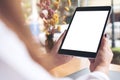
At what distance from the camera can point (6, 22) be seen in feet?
1.51

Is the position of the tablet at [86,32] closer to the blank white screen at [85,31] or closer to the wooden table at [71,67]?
the blank white screen at [85,31]

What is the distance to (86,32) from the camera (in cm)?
72

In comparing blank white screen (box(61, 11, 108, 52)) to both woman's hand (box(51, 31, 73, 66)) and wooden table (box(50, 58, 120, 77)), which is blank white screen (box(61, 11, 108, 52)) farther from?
wooden table (box(50, 58, 120, 77))

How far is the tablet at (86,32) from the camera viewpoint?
68 centimetres

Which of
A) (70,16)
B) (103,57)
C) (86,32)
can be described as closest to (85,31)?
(86,32)

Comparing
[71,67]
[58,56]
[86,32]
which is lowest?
[71,67]

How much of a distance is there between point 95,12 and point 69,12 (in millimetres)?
281

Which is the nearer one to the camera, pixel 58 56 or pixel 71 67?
pixel 58 56

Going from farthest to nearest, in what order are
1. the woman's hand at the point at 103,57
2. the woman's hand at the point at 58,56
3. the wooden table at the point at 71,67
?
the wooden table at the point at 71,67, the woman's hand at the point at 58,56, the woman's hand at the point at 103,57

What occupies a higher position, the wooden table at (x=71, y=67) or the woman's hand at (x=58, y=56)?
the woman's hand at (x=58, y=56)

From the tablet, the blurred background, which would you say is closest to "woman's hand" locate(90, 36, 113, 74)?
the tablet

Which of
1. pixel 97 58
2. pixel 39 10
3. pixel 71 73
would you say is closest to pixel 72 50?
pixel 97 58

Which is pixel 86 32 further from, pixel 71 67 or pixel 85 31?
pixel 71 67

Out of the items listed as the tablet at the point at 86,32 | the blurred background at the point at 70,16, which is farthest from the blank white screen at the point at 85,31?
the blurred background at the point at 70,16
